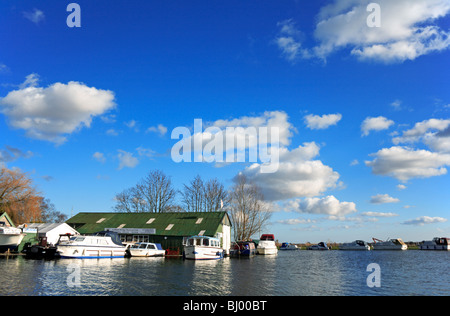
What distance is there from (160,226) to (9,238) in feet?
73.2

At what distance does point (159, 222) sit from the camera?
2347 inches

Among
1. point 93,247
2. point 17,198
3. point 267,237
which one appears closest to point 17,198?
point 17,198

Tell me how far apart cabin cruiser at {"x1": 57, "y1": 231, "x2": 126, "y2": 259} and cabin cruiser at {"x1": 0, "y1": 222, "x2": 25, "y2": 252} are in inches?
347

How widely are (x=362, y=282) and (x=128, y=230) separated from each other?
4077 centimetres

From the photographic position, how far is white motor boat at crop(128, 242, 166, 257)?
49.9 metres

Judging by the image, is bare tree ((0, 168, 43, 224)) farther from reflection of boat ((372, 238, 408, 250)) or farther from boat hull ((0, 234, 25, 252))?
reflection of boat ((372, 238, 408, 250))

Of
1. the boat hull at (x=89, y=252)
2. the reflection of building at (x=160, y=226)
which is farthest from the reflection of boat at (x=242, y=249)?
the boat hull at (x=89, y=252)

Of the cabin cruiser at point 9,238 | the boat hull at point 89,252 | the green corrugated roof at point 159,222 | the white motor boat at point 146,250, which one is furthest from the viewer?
the green corrugated roof at point 159,222

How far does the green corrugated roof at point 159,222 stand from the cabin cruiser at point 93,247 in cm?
919

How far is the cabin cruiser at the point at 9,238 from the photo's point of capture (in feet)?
152

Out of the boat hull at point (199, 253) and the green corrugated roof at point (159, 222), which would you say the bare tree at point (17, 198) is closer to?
the green corrugated roof at point (159, 222)

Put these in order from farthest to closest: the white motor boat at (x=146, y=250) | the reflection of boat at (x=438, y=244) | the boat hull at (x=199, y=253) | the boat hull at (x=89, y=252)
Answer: the reflection of boat at (x=438, y=244) → the white motor boat at (x=146, y=250) → the boat hull at (x=199, y=253) → the boat hull at (x=89, y=252)
